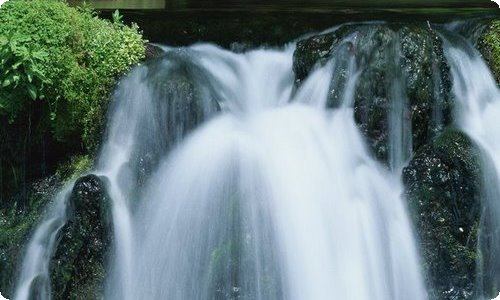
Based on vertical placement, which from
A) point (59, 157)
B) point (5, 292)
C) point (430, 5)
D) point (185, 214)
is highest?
point (430, 5)

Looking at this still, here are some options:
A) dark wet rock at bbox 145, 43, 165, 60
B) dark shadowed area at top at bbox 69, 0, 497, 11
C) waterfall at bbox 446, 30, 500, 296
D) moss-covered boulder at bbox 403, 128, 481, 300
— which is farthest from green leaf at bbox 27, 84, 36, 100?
waterfall at bbox 446, 30, 500, 296

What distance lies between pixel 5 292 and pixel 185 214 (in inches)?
69.8

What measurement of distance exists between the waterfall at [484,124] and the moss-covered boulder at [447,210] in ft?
0.31

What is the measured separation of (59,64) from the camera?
725cm

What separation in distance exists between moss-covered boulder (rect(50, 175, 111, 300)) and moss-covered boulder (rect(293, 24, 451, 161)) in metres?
2.36

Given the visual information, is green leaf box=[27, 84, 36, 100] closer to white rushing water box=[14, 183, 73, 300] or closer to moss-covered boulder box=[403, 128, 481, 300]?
white rushing water box=[14, 183, 73, 300]

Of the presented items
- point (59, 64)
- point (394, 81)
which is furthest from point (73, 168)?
point (394, 81)

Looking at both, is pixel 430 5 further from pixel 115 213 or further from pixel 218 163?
pixel 115 213

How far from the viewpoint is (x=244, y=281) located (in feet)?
20.1

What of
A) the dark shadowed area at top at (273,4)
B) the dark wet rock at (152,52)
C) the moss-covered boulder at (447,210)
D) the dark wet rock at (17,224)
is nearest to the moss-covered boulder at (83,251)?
the dark wet rock at (17,224)

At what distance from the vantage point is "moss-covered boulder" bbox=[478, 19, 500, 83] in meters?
8.06

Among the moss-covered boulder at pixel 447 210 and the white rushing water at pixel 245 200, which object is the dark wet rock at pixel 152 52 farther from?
the moss-covered boulder at pixel 447 210

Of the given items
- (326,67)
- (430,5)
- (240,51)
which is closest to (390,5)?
(430,5)

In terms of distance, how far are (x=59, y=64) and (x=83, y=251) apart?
5.78 feet
